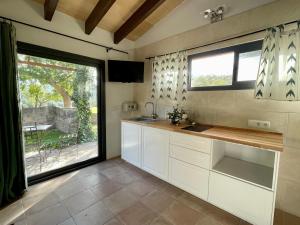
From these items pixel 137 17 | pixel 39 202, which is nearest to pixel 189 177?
pixel 39 202

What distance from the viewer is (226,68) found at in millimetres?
2104

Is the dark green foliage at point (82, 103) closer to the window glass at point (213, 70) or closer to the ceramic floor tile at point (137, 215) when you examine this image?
the ceramic floor tile at point (137, 215)

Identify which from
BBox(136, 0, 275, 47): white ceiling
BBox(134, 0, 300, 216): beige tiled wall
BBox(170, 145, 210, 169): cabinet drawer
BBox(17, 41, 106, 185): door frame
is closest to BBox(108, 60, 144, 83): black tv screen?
BBox(17, 41, 106, 185): door frame

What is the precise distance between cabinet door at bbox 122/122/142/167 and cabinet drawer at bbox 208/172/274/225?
1254 millimetres

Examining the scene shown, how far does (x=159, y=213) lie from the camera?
1675 millimetres

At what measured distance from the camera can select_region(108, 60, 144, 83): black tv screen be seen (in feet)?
9.20

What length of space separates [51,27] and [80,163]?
2.23 m

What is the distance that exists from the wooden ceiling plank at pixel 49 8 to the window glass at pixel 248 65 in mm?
2465

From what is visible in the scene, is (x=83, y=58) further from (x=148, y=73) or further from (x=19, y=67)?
(x=148, y=73)

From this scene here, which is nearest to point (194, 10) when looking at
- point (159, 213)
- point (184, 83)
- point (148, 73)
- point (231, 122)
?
point (184, 83)

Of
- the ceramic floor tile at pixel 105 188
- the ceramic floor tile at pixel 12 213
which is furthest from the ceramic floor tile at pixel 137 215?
the ceramic floor tile at pixel 12 213

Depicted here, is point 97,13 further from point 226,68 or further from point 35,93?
point 226,68

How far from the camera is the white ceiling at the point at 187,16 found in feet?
6.24

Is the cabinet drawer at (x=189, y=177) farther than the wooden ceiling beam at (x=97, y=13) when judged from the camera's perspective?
No
